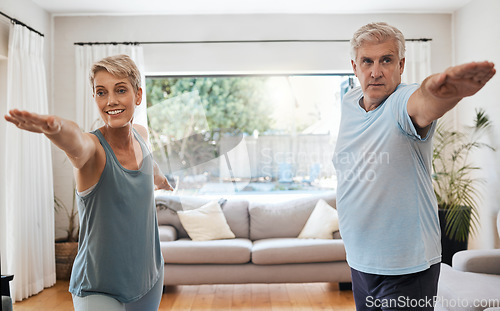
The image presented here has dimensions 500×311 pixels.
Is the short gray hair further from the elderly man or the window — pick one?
the window

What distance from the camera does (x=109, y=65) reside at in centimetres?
125

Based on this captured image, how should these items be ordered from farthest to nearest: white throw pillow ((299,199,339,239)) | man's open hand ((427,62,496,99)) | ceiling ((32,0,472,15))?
1. ceiling ((32,0,472,15))
2. white throw pillow ((299,199,339,239))
3. man's open hand ((427,62,496,99))

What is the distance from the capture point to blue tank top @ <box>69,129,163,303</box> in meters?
1.21

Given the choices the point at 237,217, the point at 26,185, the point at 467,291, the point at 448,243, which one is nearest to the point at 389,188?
the point at 467,291

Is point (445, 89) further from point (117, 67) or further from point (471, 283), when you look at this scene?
point (471, 283)

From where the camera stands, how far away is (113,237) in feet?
4.00

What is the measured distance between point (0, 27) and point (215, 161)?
117 inches

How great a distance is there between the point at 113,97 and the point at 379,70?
788 millimetres

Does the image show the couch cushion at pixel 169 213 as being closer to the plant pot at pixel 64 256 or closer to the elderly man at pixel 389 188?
the plant pot at pixel 64 256

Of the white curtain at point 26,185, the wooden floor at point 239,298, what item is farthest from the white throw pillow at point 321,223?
the white curtain at point 26,185

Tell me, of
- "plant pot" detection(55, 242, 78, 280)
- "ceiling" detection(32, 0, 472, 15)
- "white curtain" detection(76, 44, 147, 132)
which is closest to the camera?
"plant pot" detection(55, 242, 78, 280)

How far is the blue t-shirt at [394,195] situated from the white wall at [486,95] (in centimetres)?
342

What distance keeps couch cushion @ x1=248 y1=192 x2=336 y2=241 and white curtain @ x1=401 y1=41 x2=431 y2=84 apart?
1.70 metres

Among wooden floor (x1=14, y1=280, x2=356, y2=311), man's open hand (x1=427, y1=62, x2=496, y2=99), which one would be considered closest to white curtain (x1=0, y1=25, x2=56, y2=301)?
wooden floor (x1=14, y1=280, x2=356, y2=311)
